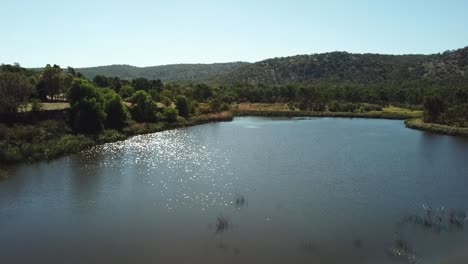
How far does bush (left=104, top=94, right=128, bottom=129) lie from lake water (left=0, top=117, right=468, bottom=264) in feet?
37.0

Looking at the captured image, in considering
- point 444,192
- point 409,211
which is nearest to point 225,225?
point 409,211

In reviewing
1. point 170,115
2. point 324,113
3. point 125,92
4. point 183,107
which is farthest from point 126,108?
point 324,113

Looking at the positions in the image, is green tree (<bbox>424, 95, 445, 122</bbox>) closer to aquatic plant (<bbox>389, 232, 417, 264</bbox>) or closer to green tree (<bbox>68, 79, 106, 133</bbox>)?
green tree (<bbox>68, 79, 106, 133</bbox>)

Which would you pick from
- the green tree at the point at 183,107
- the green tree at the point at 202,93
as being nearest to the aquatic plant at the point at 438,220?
the green tree at the point at 183,107

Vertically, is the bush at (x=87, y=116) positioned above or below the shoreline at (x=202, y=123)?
above

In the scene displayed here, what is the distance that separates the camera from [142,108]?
85.6m

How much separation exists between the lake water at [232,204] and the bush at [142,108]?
2151 cm

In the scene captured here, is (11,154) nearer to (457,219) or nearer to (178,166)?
(178,166)

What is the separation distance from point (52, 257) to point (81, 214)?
748 cm

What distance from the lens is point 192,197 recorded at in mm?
36781

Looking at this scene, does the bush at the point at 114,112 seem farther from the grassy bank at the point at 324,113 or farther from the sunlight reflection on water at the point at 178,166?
the grassy bank at the point at 324,113

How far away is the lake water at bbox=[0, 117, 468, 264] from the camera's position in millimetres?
25641

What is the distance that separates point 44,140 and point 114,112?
19290 mm

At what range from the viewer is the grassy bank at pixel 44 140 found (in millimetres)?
49438
